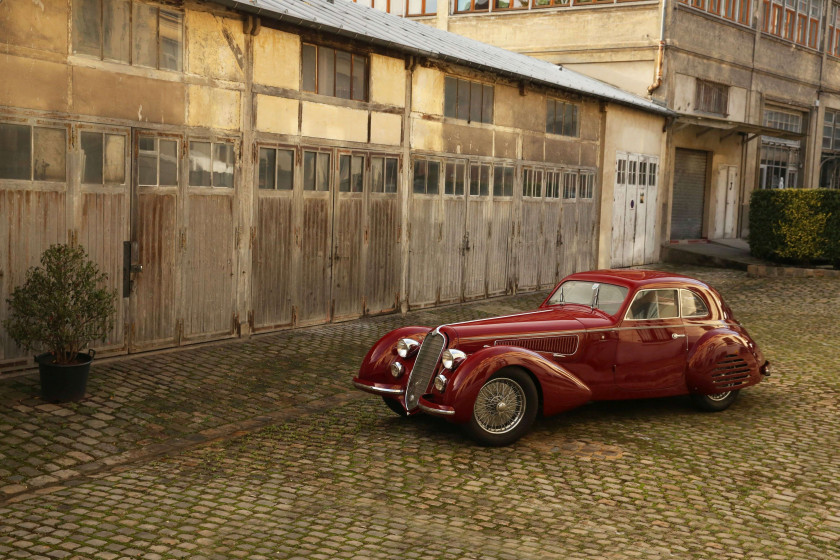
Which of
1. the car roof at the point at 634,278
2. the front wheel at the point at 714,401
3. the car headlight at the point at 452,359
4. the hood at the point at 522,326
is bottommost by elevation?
the front wheel at the point at 714,401

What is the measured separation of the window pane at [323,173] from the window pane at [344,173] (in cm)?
25

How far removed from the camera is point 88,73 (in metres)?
9.32

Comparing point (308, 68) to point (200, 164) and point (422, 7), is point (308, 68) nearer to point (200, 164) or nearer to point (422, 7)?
point (200, 164)

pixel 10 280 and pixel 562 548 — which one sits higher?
pixel 10 280

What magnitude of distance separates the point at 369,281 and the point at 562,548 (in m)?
8.87

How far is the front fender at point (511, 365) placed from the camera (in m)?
7.07

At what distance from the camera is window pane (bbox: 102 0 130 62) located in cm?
948

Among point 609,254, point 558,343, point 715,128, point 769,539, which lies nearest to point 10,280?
point 558,343

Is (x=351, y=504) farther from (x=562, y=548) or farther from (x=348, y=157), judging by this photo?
(x=348, y=157)

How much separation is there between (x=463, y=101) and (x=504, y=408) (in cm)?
955

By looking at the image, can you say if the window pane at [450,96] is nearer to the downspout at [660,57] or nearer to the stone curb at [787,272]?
the stone curb at [787,272]

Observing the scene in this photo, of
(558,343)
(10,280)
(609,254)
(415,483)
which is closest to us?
(415,483)

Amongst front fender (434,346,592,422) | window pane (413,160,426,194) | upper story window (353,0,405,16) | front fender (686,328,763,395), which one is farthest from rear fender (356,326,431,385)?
upper story window (353,0,405,16)

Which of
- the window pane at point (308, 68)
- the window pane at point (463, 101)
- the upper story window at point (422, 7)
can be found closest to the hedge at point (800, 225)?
the window pane at point (463, 101)
